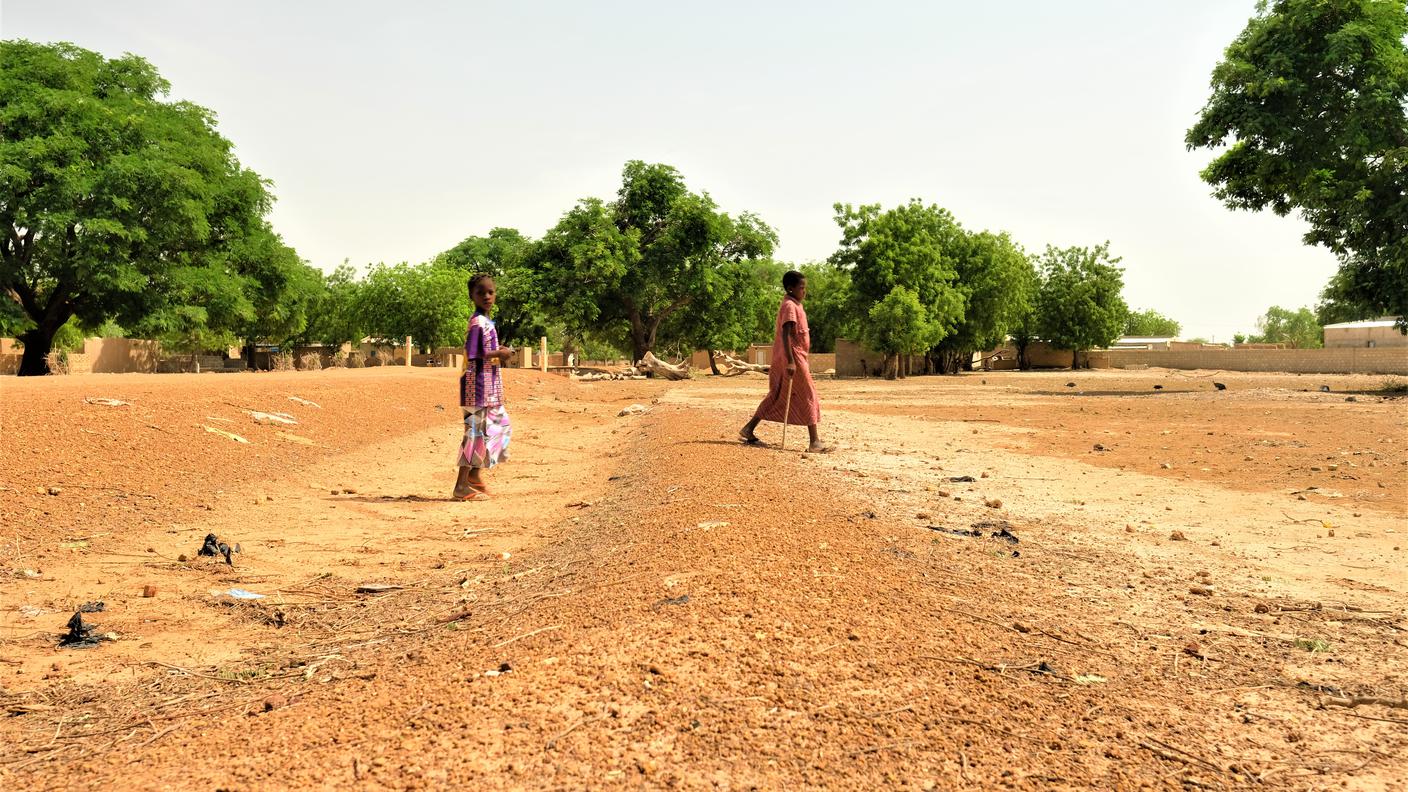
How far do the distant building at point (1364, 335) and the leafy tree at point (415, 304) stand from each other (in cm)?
6027

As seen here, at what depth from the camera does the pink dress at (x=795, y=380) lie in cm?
996

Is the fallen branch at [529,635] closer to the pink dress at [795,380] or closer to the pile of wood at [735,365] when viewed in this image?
the pink dress at [795,380]

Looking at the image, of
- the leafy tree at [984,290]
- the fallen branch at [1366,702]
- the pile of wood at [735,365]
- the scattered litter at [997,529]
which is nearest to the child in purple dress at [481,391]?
the scattered litter at [997,529]

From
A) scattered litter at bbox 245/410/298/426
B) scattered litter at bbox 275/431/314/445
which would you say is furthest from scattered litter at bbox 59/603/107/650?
scattered litter at bbox 245/410/298/426

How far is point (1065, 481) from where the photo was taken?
8.81m

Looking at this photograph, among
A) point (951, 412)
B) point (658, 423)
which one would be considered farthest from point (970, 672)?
point (951, 412)

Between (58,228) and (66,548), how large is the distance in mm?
24311

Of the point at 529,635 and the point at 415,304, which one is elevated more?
the point at 415,304

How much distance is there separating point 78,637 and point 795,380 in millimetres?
7173

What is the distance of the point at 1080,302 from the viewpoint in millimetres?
60719

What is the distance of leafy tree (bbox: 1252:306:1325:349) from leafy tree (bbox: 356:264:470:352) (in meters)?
79.0

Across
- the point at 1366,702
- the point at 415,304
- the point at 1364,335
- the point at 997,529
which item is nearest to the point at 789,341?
the point at 997,529

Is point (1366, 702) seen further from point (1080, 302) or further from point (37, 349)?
point (1080, 302)

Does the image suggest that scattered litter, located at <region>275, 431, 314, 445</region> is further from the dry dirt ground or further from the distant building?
the distant building
